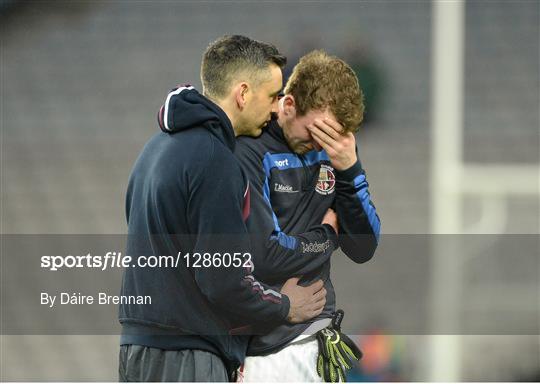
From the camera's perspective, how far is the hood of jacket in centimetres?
177

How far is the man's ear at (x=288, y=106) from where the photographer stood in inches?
73.0

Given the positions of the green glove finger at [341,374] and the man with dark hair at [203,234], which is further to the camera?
the green glove finger at [341,374]

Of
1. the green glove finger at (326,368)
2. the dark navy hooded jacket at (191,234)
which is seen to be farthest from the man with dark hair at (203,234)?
the green glove finger at (326,368)

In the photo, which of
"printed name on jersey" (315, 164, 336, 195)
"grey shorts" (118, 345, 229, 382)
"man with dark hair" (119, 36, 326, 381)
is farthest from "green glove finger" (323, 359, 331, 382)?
"printed name on jersey" (315, 164, 336, 195)

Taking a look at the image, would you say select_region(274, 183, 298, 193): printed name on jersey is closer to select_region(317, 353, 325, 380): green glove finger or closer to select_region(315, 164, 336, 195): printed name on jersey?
select_region(315, 164, 336, 195): printed name on jersey

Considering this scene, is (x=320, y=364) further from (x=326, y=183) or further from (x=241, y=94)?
(x=241, y=94)

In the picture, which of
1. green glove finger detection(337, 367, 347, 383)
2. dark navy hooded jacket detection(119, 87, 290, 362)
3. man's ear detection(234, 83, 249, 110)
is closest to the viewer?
dark navy hooded jacket detection(119, 87, 290, 362)

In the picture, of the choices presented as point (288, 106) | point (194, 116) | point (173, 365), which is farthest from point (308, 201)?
point (173, 365)

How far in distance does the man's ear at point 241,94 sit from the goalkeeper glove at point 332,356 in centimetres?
51

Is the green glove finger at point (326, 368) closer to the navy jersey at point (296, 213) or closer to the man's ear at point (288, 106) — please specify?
the navy jersey at point (296, 213)

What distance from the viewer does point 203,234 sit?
173cm

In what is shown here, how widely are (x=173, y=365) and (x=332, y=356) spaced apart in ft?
1.11

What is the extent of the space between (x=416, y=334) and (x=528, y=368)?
0.55m

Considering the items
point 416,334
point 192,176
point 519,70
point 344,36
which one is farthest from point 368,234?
point 519,70
